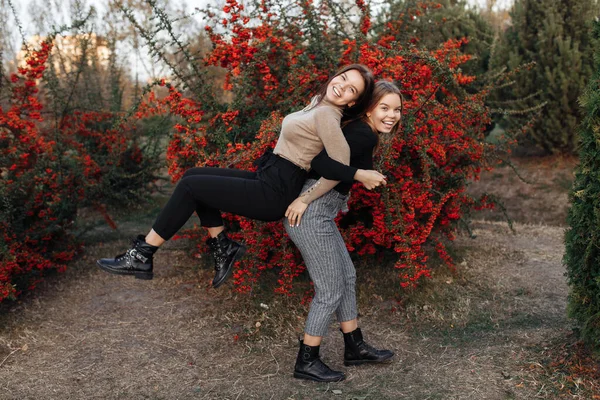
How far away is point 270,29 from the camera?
14.8 feet

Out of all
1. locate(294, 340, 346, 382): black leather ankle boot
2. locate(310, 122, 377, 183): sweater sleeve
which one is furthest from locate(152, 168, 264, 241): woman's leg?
locate(294, 340, 346, 382): black leather ankle boot

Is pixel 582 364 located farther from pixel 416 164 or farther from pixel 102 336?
pixel 102 336

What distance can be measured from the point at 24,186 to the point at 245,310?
218 cm

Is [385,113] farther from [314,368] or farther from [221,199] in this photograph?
[314,368]

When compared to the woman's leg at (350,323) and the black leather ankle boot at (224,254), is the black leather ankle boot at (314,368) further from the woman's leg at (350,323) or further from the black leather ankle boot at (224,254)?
the black leather ankle boot at (224,254)

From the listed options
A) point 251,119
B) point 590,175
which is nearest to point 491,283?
point 590,175

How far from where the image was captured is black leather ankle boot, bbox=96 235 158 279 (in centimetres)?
307

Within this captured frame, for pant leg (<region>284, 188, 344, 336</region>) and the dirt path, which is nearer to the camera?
pant leg (<region>284, 188, 344, 336</region>)

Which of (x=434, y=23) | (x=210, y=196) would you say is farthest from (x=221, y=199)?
(x=434, y=23)

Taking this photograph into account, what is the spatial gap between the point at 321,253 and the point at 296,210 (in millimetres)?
275

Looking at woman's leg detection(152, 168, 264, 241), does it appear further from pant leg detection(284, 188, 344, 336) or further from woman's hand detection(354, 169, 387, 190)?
woman's hand detection(354, 169, 387, 190)

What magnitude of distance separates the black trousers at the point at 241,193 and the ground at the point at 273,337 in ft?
3.42

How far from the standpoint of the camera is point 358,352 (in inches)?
135

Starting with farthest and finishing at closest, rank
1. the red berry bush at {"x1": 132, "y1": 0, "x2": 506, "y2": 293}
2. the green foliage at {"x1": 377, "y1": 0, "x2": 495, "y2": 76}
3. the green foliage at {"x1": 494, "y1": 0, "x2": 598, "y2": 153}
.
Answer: the green foliage at {"x1": 494, "y1": 0, "x2": 598, "y2": 153}
the green foliage at {"x1": 377, "y1": 0, "x2": 495, "y2": 76}
the red berry bush at {"x1": 132, "y1": 0, "x2": 506, "y2": 293}
